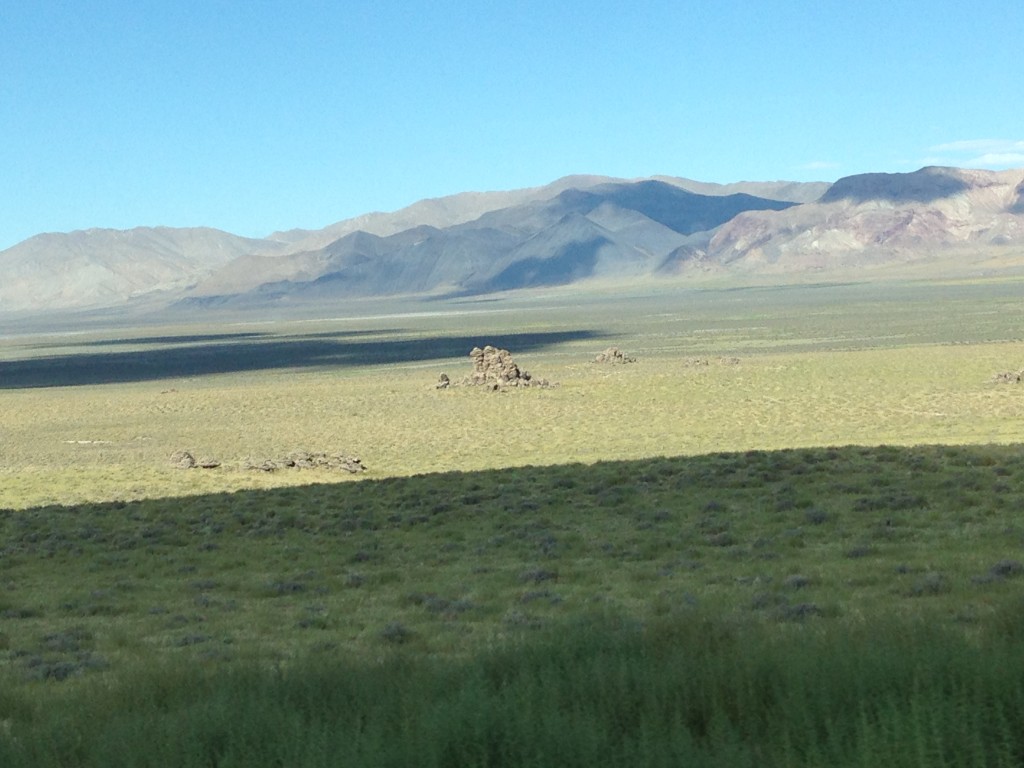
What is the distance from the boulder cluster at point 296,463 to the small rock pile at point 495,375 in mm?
19562

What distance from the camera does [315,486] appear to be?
23.8m

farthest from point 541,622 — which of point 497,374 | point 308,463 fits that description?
point 497,374

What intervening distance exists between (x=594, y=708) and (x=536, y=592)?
522 cm

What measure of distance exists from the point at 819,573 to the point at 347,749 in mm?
6709

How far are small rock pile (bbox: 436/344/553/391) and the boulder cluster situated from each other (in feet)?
64.2

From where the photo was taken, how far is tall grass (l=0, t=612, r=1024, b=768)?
237 inches

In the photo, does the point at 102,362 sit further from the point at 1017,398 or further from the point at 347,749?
the point at 347,749

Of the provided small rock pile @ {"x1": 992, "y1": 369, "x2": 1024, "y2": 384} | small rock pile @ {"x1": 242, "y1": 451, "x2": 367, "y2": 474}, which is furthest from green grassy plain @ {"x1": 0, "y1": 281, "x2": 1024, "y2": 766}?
small rock pile @ {"x1": 992, "y1": 369, "x2": 1024, "y2": 384}

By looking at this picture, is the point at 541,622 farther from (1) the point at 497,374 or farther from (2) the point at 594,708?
(1) the point at 497,374

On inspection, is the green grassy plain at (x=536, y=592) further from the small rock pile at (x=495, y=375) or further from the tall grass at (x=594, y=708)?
the small rock pile at (x=495, y=375)

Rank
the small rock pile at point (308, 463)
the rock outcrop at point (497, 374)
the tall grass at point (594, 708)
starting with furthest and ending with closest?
1. the rock outcrop at point (497, 374)
2. the small rock pile at point (308, 463)
3. the tall grass at point (594, 708)

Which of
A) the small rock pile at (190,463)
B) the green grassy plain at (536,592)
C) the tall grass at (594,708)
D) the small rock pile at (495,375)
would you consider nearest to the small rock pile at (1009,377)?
the green grassy plain at (536,592)

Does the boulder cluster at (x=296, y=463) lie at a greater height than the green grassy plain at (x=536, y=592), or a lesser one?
lesser

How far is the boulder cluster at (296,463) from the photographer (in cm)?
2953
